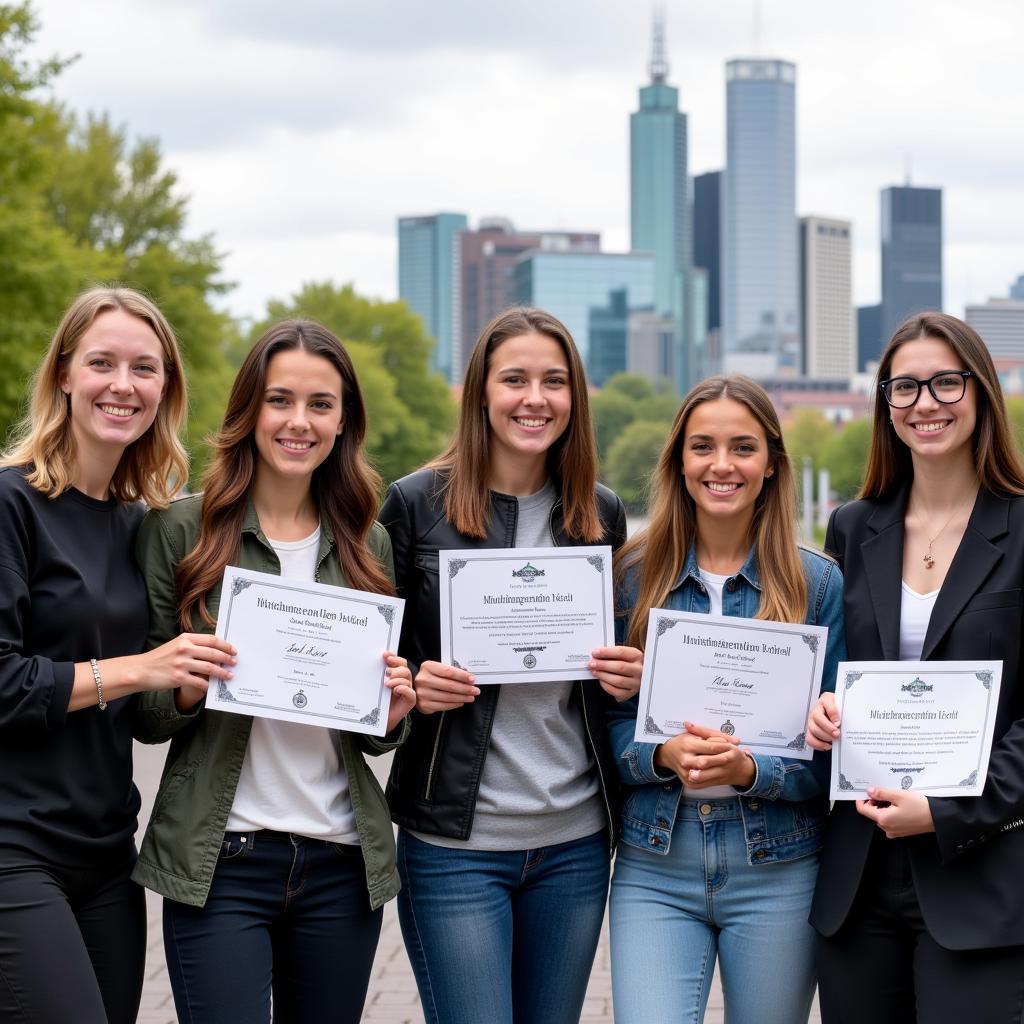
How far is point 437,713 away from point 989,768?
4.87 ft

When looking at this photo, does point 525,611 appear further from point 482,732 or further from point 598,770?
point 598,770

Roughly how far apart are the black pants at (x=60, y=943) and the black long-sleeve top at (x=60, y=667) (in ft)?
0.20

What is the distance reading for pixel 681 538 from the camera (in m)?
4.16

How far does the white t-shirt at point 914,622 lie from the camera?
380 centimetres

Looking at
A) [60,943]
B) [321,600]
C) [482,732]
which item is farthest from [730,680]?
[60,943]

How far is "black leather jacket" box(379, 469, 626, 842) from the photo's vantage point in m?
3.98

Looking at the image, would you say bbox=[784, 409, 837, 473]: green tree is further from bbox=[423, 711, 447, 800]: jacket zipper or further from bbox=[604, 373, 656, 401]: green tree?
bbox=[423, 711, 447, 800]: jacket zipper

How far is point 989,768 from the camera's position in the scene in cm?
365

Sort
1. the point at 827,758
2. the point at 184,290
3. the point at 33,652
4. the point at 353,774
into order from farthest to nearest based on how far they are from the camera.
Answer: the point at 184,290 < the point at 827,758 < the point at 353,774 < the point at 33,652

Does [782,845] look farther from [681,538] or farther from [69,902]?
[69,902]

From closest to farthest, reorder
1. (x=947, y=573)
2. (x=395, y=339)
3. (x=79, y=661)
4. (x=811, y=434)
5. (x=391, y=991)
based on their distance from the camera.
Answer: (x=79, y=661)
(x=947, y=573)
(x=391, y=991)
(x=395, y=339)
(x=811, y=434)

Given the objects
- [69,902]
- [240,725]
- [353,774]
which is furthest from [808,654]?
[69,902]

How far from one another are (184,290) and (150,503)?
106 feet

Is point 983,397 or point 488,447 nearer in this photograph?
point 983,397
